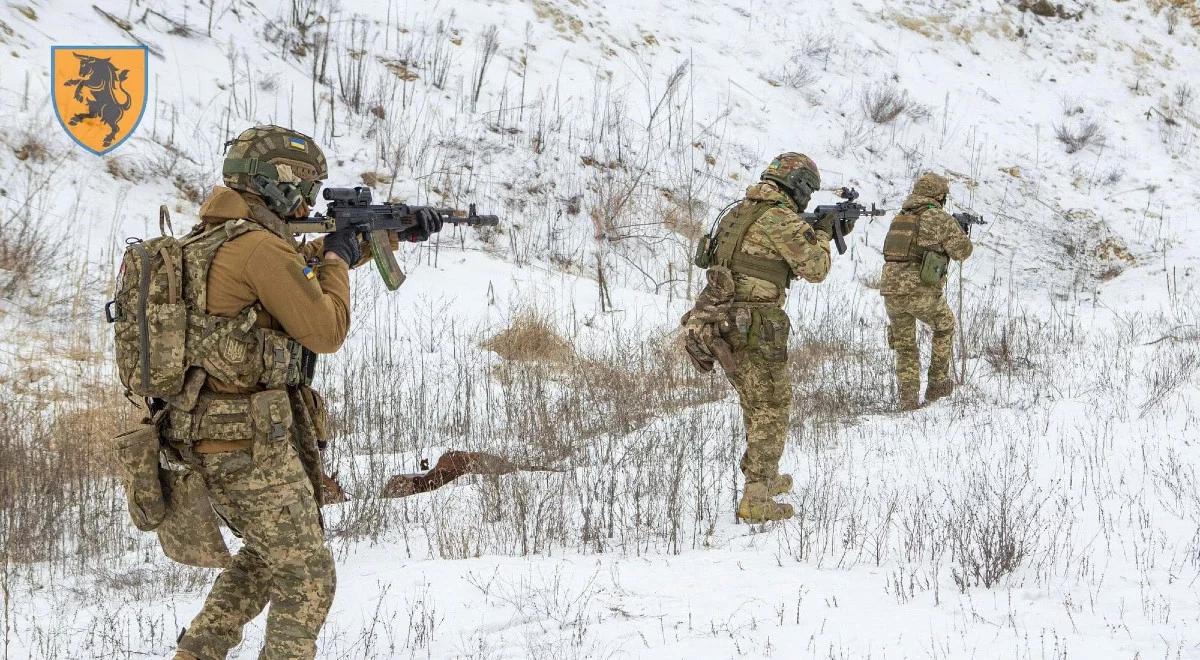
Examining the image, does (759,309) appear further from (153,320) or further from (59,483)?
(59,483)

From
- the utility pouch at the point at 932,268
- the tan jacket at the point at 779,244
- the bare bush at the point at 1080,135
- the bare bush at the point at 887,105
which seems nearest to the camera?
the tan jacket at the point at 779,244

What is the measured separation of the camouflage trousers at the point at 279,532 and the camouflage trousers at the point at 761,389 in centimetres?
280

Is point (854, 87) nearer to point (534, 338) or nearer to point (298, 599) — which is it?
point (534, 338)

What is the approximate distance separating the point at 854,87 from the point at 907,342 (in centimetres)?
905

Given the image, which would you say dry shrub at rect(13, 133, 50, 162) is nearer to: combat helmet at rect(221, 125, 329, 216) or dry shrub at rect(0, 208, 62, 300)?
dry shrub at rect(0, 208, 62, 300)

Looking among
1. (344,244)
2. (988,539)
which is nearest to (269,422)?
(344,244)

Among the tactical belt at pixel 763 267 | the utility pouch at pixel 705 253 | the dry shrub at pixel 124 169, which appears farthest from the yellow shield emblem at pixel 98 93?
the tactical belt at pixel 763 267

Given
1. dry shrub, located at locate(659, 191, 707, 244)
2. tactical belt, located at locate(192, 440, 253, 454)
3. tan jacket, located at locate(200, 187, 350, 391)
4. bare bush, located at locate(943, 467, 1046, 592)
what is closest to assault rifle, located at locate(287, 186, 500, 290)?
tan jacket, located at locate(200, 187, 350, 391)

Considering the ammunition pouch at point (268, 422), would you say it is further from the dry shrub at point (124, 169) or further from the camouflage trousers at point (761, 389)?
the dry shrub at point (124, 169)

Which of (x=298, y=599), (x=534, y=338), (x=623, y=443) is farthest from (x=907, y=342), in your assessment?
(x=298, y=599)

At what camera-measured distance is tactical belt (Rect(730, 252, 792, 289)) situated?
5023mm

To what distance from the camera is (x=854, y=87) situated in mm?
15344

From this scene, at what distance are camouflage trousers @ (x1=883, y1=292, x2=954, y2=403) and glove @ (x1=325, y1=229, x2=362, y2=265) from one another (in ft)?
18.2

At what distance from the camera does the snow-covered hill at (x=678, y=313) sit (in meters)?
3.82
